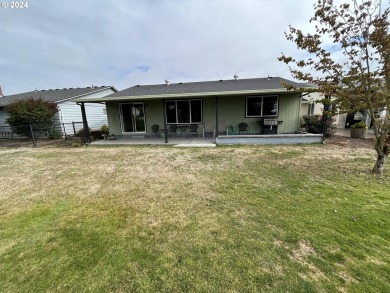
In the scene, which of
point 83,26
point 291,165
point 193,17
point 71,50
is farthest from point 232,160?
point 71,50

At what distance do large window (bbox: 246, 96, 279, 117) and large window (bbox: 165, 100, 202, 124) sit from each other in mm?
2697

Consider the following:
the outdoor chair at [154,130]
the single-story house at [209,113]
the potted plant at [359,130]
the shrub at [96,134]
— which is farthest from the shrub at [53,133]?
the potted plant at [359,130]

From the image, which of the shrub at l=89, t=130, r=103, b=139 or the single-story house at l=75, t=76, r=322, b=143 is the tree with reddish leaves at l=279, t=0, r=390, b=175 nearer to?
the single-story house at l=75, t=76, r=322, b=143

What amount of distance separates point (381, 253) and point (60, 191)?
5.67m

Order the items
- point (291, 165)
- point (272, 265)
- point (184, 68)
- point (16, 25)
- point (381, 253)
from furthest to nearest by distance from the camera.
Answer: point (184, 68), point (16, 25), point (291, 165), point (381, 253), point (272, 265)

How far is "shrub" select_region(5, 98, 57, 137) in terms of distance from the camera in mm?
11586

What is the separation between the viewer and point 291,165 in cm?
568

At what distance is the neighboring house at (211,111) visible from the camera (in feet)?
32.7

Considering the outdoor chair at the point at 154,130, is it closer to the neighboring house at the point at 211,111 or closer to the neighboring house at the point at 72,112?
the neighboring house at the point at 211,111

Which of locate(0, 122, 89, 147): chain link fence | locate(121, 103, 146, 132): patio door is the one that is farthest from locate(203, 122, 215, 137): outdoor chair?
locate(0, 122, 89, 147): chain link fence

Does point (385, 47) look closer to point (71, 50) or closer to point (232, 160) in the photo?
point (232, 160)

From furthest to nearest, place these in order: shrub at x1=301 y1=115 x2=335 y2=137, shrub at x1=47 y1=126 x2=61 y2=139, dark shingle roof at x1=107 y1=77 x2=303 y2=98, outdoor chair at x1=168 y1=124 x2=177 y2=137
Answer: shrub at x1=47 y1=126 x2=61 y2=139 → outdoor chair at x1=168 y1=124 x2=177 y2=137 → dark shingle roof at x1=107 y1=77 x2=303 y2=98 → shrub at x1=301 y1=115 x2=335 y2=137

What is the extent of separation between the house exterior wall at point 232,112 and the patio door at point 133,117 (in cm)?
29

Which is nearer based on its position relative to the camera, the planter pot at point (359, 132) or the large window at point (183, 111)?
the planter pot at point (359, 132)
